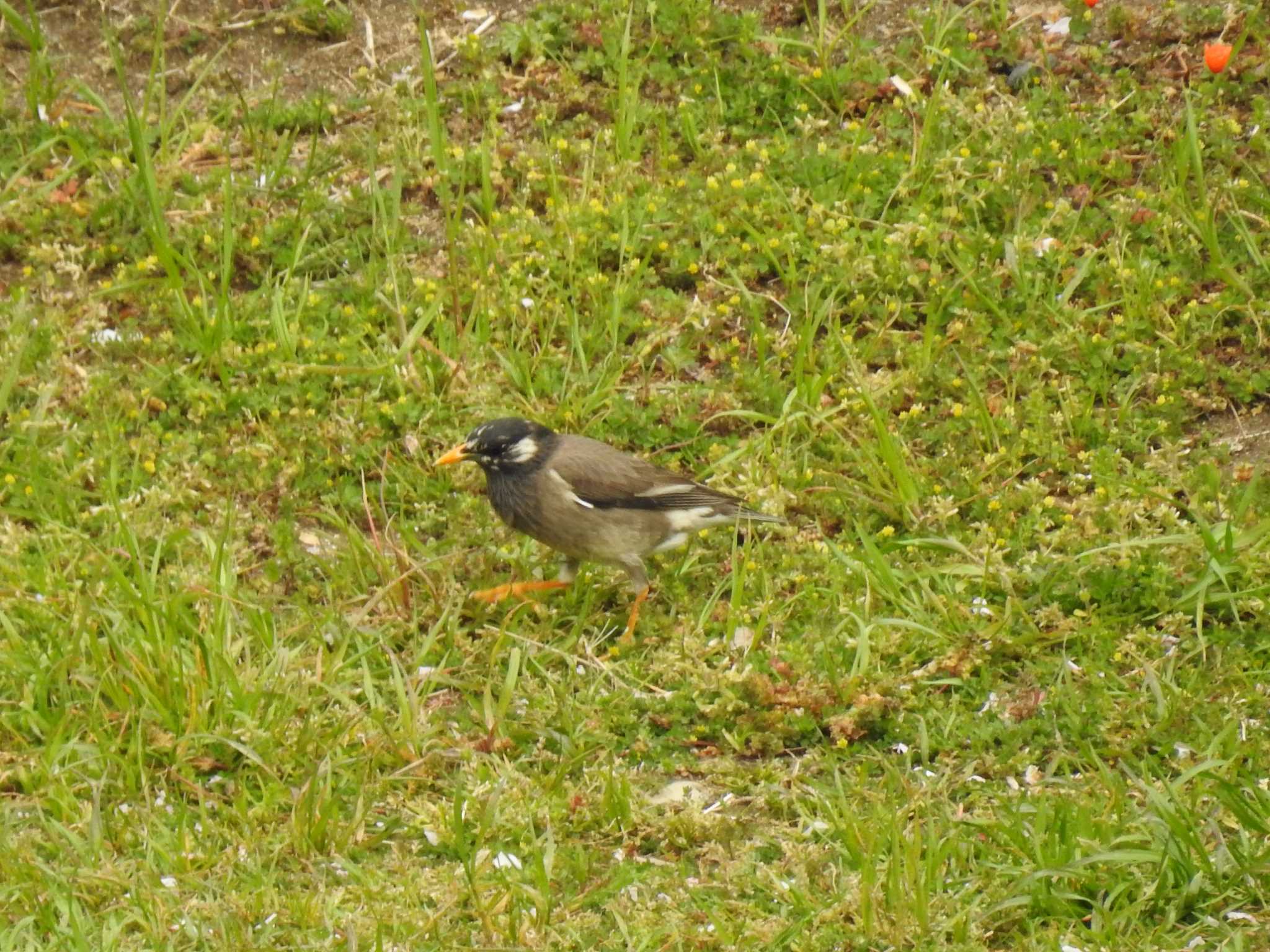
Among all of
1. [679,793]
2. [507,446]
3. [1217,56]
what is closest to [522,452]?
[507,446]

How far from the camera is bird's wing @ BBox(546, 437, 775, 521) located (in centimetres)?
799

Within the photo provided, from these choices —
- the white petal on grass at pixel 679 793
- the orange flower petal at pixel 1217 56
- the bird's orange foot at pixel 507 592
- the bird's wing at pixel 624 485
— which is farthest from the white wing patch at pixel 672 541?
the orange flower petal at pixel 1217 56

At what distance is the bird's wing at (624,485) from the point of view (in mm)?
7988

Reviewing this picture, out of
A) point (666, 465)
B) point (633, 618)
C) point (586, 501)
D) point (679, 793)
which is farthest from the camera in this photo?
point (666, 465)

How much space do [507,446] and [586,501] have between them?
456 mm

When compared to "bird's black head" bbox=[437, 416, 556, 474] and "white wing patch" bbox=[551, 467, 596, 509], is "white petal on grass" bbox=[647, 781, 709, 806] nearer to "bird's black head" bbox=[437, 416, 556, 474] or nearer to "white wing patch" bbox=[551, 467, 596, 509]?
"white wing patch" bbox=[551, 467, 596, 509]

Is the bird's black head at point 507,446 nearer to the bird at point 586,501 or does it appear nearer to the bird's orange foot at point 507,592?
the bird at point 586,501

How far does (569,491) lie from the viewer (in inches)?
314

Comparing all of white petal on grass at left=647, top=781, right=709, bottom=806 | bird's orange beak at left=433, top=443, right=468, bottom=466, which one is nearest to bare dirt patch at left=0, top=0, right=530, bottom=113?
bird's orange beak at left=433, top=443, right=468, bottom=466

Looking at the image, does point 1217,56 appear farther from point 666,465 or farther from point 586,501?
point 586,501

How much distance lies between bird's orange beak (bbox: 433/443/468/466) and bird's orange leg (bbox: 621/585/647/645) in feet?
3.41

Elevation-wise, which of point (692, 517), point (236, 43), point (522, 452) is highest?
point (236, 43)

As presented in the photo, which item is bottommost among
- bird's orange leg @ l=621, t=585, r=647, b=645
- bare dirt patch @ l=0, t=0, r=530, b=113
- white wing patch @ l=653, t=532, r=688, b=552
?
bird's orange leg @ l=621, t=585, r=647, b=645

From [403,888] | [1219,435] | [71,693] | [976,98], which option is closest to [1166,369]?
[1219,435]
